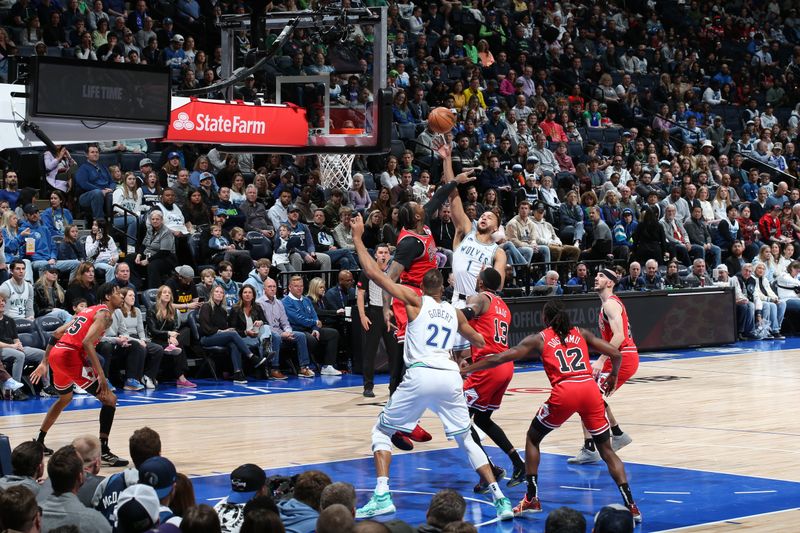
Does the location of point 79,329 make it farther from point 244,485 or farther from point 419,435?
point 244,485

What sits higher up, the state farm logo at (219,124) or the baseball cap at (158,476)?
the state farm logo at (219,124)

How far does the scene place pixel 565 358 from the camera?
8.72 m

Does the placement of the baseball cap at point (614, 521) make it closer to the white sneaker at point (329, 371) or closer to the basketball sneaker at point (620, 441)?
the basketball sneaker at point (620, 441)

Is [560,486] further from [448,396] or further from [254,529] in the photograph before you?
[254,529]

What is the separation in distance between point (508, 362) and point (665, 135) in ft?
62.9

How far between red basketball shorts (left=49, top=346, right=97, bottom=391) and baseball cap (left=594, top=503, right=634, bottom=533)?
6767 mm

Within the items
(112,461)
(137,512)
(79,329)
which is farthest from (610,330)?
(137,512)

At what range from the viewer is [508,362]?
9234 mm

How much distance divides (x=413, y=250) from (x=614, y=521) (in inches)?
217

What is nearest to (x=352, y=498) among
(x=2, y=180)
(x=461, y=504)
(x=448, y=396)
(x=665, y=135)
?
(x=461, y=504)

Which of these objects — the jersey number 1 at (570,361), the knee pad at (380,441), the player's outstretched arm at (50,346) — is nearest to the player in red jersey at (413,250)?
the knee pad at (380,441)

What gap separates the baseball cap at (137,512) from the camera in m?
5.29

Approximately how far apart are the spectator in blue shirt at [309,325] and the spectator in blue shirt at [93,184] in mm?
2958

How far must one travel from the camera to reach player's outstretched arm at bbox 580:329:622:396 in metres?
8.95
